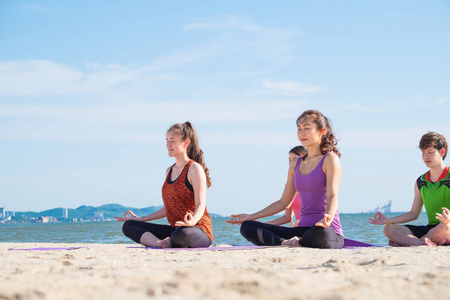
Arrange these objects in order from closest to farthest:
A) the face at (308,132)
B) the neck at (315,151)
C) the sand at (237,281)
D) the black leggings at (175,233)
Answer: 1. the sand at (237,281)
2. the black leggings at (175,233)
3. the face at (308,132)
4. the neck at (315,151)

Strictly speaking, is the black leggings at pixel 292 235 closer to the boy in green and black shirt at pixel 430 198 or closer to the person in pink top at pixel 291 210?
the person in pink top at pixel 291 210

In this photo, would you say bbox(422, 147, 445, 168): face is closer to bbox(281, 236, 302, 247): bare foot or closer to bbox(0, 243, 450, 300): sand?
bbox(281, 236, 302, 247): bare foot

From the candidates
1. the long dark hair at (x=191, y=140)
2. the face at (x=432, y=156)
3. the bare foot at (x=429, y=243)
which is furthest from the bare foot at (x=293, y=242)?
the face at (x=432, y=156)

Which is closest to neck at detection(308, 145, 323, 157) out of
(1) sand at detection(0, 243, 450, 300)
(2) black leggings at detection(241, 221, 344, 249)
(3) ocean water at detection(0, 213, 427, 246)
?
(2) black leggings at detection(241, 221, 344, 249)

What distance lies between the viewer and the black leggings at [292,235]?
216 inches

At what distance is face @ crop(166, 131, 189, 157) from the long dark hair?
0.05 meters

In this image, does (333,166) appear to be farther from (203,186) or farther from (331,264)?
(331,264)

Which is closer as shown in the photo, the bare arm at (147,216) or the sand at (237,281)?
the sand at (237,281)

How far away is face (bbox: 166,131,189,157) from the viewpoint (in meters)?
6.25

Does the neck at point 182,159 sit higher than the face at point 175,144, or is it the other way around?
the face at point 175,144

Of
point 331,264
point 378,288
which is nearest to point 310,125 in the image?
point 331,264

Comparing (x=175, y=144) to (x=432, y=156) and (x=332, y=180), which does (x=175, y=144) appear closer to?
(x=332, y=180)

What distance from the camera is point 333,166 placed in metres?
5.67

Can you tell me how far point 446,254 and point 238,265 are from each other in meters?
2.14
